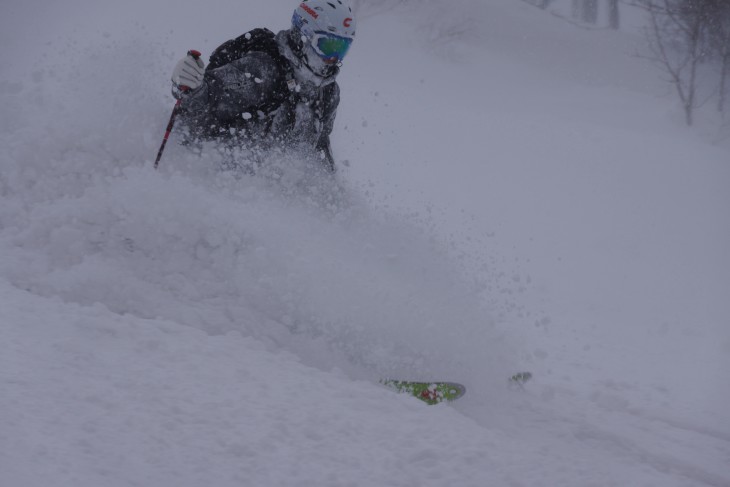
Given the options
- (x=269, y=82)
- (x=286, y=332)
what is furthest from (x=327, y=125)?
(x=286, y=332)

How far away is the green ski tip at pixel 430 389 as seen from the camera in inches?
137

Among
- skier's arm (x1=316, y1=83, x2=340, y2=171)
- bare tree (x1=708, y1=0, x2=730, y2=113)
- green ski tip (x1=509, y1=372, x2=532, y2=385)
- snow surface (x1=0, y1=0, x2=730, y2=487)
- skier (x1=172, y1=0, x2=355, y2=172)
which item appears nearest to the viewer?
snow surface (x1=0, y1=0, x2=730, y2=487)

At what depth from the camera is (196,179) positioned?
4.77m

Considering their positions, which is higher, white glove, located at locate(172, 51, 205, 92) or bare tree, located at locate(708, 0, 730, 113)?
bare tree, located at locate(708, 0, 730, 113)

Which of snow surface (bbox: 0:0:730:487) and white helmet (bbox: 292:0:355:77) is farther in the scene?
white helmet (bbox: 292:0:355:77)

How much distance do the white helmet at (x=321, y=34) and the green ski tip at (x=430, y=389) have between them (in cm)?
252

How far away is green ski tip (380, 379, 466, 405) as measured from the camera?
3480 millimetres

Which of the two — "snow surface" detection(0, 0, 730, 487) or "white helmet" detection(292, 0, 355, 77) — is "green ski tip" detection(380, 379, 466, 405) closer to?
"snow surface" detection(0, 0, 730, 487)

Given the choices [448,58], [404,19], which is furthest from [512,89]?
[404,19]

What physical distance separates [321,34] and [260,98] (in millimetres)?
667

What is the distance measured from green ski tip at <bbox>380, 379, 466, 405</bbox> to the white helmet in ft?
8.27

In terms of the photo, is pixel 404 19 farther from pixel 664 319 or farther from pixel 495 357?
pixel 495 357

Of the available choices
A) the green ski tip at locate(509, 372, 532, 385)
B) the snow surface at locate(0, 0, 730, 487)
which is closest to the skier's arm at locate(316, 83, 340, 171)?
the snow surface at locate(0, 0, 730, 487)

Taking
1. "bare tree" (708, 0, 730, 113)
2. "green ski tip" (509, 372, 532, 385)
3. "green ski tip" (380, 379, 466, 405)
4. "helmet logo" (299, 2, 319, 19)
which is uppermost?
"bare tree" (708, 0, 730, 113)
